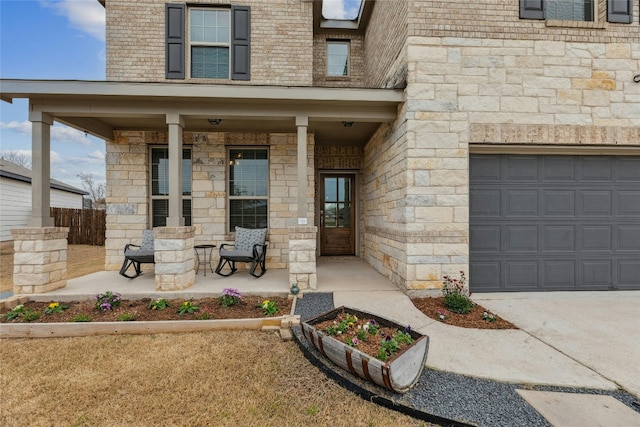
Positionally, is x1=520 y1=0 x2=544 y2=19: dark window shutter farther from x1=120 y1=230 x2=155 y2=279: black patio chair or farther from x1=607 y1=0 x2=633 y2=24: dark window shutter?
x1=120 y1=230 x2=155 y2=279: black patio chair

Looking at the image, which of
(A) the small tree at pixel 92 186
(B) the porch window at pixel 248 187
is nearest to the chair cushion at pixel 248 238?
(B) the porch window at pixel 248 187

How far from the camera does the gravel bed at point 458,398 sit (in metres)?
1.78

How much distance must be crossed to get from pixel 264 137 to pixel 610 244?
6.08 metres

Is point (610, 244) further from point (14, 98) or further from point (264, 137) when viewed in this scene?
point (14, 98)

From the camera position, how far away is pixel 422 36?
13.6 feet

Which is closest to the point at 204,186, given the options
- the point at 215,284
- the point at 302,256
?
the point at 215,284

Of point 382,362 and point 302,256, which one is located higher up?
point 302,256

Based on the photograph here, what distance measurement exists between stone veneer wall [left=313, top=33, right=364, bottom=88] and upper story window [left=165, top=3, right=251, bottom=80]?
7.05 ft

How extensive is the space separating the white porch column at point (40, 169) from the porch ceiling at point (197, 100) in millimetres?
182

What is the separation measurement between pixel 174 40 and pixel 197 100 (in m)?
2.37

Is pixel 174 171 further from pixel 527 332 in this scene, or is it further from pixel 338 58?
pixel 338 58

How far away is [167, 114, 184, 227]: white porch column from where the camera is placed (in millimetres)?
4336

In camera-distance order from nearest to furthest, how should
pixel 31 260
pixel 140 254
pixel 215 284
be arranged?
pixel 31 260 < pixel 215 284 < pixel 140 254

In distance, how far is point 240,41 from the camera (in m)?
5.83
